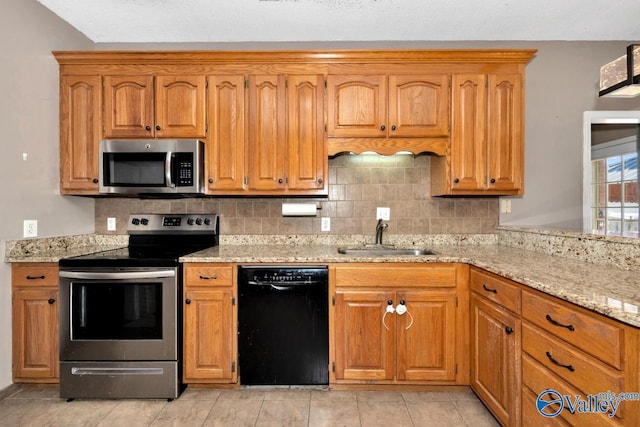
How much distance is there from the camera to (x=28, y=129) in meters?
2.36

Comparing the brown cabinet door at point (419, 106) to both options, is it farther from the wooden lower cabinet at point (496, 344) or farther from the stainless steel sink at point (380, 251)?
the wooden lower cabinet at point (496, 344)

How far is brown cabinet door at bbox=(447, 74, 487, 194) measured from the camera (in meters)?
2.54

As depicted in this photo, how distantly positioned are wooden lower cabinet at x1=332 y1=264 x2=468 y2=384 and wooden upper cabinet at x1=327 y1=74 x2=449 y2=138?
1020 mm

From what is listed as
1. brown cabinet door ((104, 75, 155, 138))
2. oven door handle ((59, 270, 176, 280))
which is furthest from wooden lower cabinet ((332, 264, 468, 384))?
brown cabinet door ((104, 75, 155, 138))

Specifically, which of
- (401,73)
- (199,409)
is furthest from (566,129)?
(199,409)

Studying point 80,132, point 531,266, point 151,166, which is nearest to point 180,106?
point 151,166

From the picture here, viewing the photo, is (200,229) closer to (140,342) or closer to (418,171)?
(140,342)

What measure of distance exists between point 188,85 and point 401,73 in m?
1.60

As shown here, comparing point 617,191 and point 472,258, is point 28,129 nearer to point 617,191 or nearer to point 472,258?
point 472,258

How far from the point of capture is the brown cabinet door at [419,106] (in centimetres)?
255

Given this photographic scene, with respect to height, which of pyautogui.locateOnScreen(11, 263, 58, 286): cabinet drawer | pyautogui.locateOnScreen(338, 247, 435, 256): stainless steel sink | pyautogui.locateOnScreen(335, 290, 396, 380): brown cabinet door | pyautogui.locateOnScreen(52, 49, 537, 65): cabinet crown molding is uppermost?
pyautogui.locateOnScreen(52, 49, 537, 65): cabinet crown molding

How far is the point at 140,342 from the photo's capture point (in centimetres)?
220

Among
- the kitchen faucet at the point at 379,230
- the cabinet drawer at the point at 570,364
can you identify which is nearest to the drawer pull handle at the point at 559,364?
the cabinet drawer at the point at 570,364

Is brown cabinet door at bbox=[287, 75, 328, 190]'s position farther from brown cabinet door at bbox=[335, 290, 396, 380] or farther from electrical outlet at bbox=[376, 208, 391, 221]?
brown cabinet door at bbox=[335, 290, 396, 380]
